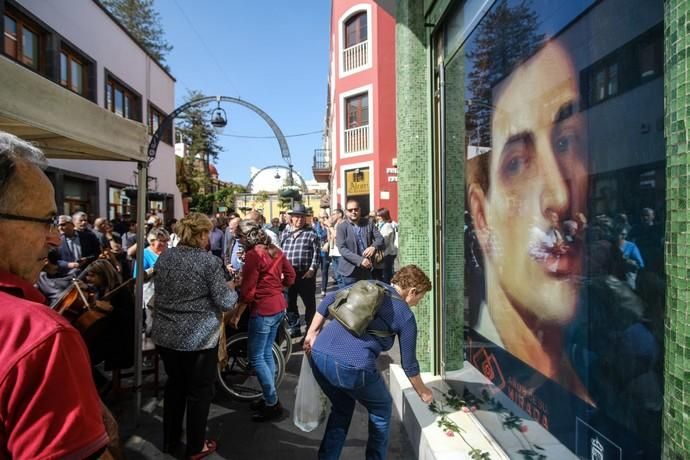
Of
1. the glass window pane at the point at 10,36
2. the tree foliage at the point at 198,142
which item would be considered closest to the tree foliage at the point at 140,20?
the tree foliage at the point at 198,142

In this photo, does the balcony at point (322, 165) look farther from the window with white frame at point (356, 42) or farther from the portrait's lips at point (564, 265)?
the portrait's lips at point (564, 265)

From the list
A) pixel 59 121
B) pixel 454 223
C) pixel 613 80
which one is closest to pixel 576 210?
pixel 613 80

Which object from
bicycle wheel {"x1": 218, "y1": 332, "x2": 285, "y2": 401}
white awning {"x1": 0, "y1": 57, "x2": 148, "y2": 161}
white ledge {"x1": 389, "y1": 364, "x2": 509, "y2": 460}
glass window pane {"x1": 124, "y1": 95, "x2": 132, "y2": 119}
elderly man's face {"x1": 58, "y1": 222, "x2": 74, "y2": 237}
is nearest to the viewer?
white awning {"x1": 0, "y1": 57, "x2": 148, "y2": 161}

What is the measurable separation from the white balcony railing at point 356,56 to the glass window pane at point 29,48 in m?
12.1

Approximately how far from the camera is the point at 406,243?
3859 millimetres

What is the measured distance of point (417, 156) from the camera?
3807 mm

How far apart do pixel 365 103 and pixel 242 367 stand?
1672cm

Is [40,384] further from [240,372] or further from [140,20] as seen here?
[140,20]

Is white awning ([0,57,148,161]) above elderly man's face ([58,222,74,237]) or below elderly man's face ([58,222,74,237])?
above

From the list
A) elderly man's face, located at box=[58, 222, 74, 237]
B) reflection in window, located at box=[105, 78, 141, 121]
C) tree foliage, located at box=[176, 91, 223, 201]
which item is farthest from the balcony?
elderly man's face, located at box=[58, 222, 74, 237]

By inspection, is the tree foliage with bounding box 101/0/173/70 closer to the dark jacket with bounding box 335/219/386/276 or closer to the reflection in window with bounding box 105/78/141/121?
the reflection in window with bounding box 105/78/141/121

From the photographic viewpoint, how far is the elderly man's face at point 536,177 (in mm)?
2006

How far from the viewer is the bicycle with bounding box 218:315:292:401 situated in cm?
417

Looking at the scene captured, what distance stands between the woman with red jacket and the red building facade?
46.2ft
